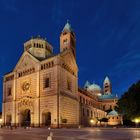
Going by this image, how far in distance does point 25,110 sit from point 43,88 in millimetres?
11159

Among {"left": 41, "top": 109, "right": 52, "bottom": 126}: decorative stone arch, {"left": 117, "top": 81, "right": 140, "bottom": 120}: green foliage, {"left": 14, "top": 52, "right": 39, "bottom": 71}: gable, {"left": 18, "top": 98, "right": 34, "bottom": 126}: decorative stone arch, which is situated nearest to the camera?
{"left": 117, "top": 81, "right": 140, "bottom": 120}: green foliage

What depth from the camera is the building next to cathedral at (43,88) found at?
66188 mm

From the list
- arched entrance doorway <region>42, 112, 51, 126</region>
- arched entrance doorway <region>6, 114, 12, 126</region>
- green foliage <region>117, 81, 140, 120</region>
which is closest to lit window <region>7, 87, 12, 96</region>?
arched entrance doorway <region>6, 114, 12, 126</region>

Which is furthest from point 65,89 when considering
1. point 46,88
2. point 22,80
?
point 22,80

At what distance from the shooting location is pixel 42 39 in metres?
82.2

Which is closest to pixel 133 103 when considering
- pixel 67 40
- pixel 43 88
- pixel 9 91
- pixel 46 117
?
pixel 46 117

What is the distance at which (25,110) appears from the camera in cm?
7481

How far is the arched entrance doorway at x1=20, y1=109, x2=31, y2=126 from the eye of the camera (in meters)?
74.0

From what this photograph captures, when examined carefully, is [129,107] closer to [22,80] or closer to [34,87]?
[34,87]

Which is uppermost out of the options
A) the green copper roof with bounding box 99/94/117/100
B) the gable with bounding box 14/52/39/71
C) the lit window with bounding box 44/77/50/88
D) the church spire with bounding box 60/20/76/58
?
the church spire with bounding box 60/20/76/58

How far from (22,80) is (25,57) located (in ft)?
24.8

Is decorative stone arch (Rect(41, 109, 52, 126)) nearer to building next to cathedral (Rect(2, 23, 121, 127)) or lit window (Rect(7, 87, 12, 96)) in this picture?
building next to cathedral (Rect(2, 23, 121, 127))

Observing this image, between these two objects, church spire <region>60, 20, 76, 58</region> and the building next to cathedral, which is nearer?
the building next to cathedral

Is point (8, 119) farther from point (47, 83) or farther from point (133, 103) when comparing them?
point (133, 103)
